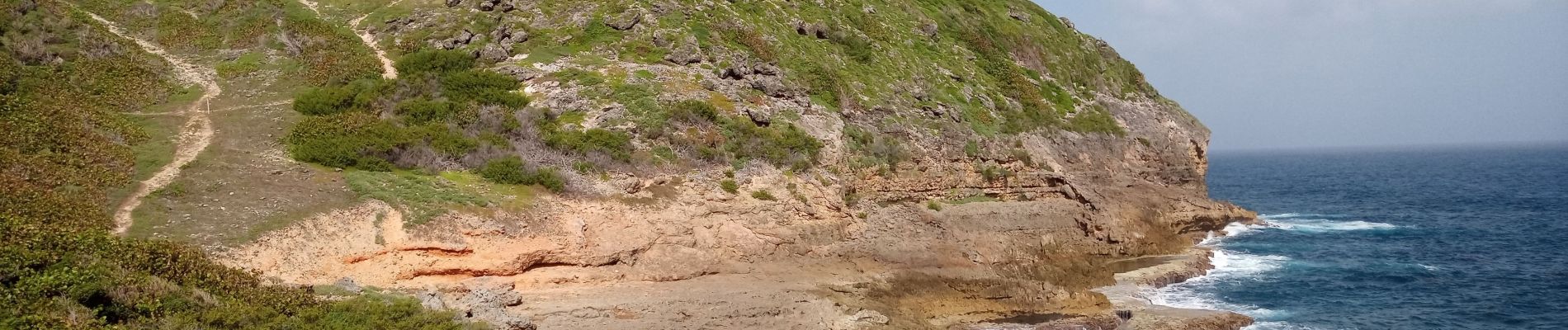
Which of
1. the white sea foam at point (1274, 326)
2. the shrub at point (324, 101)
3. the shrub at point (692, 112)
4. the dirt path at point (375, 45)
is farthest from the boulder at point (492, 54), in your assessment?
the white sea foam at point (1274, 326)

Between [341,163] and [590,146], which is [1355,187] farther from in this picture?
[341,163]

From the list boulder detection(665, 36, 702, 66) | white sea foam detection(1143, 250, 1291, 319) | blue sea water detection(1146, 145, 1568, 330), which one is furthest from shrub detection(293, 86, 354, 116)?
blue sea water detection(1146, 145, 1568, 330)

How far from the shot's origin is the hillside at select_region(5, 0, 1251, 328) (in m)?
21.0

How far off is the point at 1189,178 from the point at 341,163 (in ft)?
113

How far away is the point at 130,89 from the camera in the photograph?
2841 cm

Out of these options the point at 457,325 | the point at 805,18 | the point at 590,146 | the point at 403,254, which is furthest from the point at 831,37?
the point at 457,325

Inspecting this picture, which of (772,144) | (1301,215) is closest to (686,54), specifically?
(772,144)

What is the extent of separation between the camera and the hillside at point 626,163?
20953 mm

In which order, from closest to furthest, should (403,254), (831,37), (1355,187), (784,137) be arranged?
(403,254), (784,137), (831,37), (1355,187)

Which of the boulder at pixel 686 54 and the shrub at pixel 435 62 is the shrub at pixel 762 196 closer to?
the boulder at pixel 686 54

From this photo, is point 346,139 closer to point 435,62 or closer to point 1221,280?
point 435,62

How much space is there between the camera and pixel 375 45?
3434cm

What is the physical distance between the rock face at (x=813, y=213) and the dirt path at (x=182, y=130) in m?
3.37

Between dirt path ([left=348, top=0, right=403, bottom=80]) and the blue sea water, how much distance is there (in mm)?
25704
